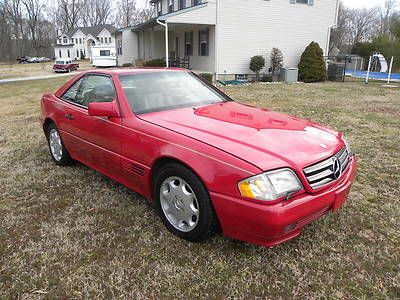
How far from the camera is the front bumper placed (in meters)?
2.26

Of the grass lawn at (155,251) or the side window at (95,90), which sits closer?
the grass lawn at (155,251)

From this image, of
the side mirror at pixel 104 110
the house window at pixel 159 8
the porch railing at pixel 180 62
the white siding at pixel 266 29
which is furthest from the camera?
the house window at pixel 159 8

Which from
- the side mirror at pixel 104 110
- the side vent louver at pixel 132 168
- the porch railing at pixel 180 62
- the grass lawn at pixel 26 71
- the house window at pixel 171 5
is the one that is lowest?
the grass lawn at pixel 26 71

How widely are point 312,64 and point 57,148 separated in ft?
51.6

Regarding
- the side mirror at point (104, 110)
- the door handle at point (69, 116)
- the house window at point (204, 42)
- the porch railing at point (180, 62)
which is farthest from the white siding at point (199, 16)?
the side mirror at point (104, 110)

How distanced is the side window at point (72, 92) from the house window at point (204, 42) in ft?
46.4

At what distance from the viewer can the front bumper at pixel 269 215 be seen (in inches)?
88.8

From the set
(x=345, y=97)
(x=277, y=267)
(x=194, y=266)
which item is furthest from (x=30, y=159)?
(x=345, y=97)

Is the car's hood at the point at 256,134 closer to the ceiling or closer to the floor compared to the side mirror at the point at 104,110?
closer to the floor

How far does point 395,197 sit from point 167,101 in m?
2.70

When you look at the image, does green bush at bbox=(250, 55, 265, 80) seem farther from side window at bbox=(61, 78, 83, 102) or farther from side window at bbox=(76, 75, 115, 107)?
side window at bbox=(76, 75, 115, 107)

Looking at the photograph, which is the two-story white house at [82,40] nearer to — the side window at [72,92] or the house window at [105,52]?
the house window at [105,52]

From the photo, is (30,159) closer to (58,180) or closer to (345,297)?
(58,180)

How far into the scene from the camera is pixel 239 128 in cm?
288
